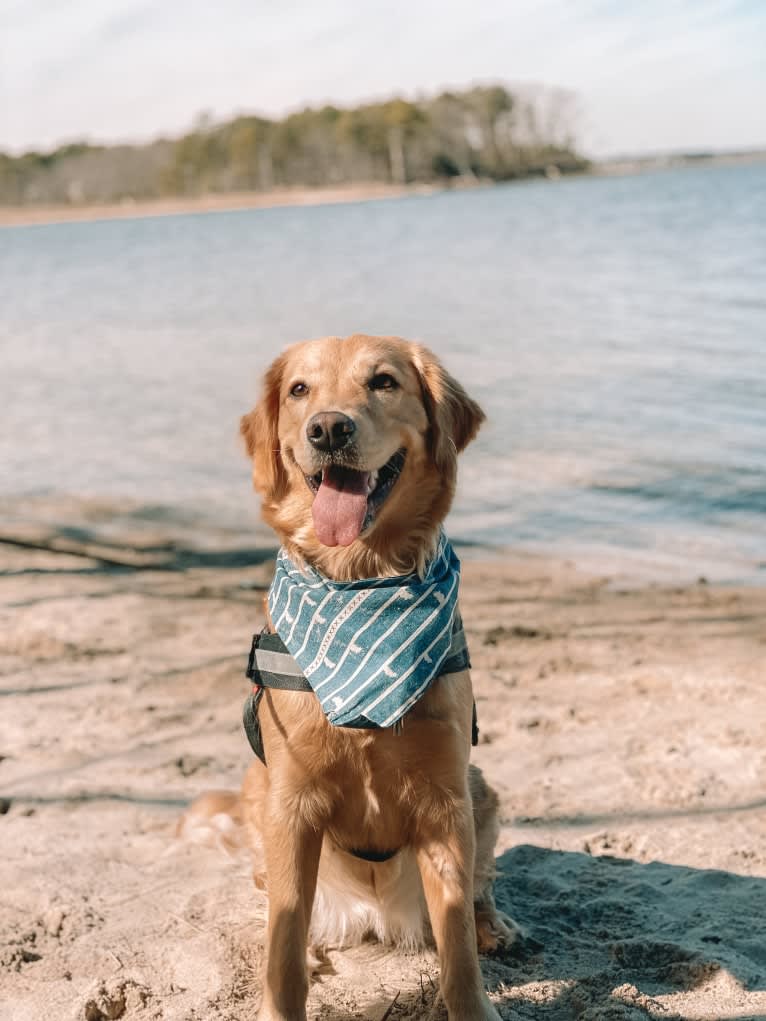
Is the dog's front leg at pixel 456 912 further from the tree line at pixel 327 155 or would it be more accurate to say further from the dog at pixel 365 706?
the tree line at pixel 327 155

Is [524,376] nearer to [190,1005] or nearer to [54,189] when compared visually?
[190,1005]

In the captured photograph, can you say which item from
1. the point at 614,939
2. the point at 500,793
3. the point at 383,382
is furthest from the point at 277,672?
the point at 500,793

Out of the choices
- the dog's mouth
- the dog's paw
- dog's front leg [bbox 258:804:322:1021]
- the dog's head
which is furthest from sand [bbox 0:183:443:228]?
dog's front leg [bbox 258:804:322:1021]

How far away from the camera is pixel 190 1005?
10.4ft

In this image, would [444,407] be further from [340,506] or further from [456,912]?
[456,912]

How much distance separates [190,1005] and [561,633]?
3704 millimetres

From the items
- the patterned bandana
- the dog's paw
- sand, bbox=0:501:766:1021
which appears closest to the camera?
the patterned bandana

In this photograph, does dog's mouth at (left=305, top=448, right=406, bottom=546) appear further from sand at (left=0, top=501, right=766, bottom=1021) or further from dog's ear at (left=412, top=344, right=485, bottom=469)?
sand at (left=0, top=501, right=766, bottom=1021)

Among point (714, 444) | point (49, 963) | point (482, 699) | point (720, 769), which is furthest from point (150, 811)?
point (714, 444)

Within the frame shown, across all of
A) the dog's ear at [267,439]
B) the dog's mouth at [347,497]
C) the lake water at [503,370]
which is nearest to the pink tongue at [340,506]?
the dog's mouth at [347,497]

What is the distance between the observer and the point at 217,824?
4016 mm

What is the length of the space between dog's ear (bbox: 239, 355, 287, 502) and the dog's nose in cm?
38

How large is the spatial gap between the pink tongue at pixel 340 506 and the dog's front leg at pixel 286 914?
823mm

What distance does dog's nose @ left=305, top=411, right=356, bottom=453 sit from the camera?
10.5 ft
